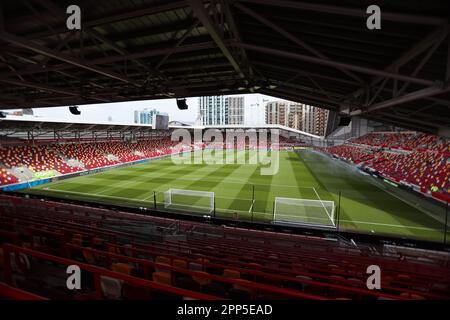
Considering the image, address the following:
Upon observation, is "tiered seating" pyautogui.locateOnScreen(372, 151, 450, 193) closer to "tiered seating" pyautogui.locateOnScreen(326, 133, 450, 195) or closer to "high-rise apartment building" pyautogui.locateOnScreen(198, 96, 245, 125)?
"tiered seating" pyautogui.locateOnScreen(326, 133, 450, 195)

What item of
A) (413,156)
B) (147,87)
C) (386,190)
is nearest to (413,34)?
(147,87)

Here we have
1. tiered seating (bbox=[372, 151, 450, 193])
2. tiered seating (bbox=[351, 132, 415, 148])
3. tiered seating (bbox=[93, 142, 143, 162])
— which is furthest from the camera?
tiered seating (bbox=[93, 142, 143, 162])

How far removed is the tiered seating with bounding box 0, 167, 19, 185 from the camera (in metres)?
21.2

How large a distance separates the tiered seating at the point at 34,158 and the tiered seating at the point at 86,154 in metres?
1.57

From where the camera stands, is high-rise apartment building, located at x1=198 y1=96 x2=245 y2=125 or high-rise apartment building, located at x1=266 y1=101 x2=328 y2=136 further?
high-rise apartment building, located at x1=198 y1=96 x2=245 y2=125

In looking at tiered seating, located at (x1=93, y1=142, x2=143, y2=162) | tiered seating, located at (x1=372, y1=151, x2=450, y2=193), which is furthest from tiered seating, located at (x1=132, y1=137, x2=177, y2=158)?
tiered seating, located at (x1=372, y1=151, x2=450, y2=193)

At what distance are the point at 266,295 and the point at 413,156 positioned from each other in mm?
25667

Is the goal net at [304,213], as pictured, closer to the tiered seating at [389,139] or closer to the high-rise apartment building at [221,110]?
the tiered seating at [389,139]

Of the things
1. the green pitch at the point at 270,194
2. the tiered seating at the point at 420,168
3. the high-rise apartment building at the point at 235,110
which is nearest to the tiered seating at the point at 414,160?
the tiered seating at the point at 420,168

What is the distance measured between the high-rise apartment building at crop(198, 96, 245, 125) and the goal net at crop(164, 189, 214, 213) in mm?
113651

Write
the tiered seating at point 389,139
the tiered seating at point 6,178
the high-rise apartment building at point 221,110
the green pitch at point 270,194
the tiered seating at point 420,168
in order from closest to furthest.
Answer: the green pitch at point 270,194, the tiered seating at point 420,168, the tiered seating at point 6,178, the tiered seating at point 389,139, the high-rise apartment building at point 221,110

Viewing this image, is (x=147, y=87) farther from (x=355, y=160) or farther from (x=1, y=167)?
(x=355, y=160)

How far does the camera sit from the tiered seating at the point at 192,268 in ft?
9.62

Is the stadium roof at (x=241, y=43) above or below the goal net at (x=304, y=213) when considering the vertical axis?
above
